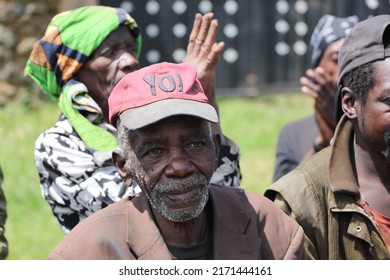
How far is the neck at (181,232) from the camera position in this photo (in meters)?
3.58

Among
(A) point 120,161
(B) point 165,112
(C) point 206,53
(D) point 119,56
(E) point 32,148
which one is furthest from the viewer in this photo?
(E) point 32,148

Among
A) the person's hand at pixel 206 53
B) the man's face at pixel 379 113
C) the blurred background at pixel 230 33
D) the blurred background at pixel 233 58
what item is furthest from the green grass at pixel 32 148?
the man's face at pixel 379 113

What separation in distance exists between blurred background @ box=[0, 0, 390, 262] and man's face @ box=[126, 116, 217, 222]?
17.3 ft

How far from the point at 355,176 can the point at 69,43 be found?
1608mm

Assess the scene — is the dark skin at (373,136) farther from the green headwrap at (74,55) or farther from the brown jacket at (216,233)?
the green headwrap at (74,55)

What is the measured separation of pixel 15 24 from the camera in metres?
10.5

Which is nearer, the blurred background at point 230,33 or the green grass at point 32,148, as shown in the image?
the green grass at point 32,148

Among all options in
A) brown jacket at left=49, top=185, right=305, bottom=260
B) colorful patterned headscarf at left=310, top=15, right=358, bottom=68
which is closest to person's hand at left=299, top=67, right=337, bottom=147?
colorful patterned headscarf at left=310, top=15, right=358, bottom=68

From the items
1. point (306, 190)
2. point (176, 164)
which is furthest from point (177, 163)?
point (306, 190)

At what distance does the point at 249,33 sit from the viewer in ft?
37.5

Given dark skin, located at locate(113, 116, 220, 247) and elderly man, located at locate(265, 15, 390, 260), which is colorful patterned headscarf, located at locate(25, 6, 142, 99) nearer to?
elderly man, located at locate(265, 15, 390, 260)

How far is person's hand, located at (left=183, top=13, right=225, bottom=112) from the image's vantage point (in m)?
4.56

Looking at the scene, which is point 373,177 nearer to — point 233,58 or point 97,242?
point 97,242
